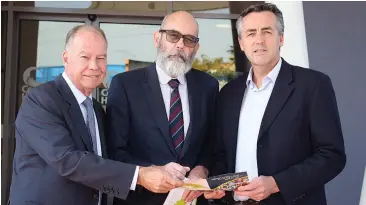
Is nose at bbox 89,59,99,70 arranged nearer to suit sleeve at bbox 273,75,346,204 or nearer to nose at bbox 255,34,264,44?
nose at bbox 255,34,264,44

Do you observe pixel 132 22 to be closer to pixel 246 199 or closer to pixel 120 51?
pixel 120 51

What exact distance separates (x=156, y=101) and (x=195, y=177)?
580 mm

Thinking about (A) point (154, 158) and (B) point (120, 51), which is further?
(B) point (120, 51)

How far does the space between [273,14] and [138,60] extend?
14.3 ft

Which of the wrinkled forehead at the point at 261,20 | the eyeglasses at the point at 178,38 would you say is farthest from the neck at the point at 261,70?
the eyeglasses at the point at 178,38

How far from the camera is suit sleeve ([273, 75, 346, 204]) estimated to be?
8.38 feet

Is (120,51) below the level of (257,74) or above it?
above

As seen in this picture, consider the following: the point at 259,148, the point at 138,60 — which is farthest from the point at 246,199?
the point at 138,60

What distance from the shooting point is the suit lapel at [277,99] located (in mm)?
2709

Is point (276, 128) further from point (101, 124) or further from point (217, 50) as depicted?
point (217, 50)

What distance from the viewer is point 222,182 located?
2.36m

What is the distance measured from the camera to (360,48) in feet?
18.9

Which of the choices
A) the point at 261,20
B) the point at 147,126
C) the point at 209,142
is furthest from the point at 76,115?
the point at 261,20

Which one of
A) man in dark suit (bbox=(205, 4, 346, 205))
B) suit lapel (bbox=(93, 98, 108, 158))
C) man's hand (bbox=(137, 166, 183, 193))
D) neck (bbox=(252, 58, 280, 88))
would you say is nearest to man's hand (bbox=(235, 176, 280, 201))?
man in dark suit (bbox=(205, 4, 346, 205))
